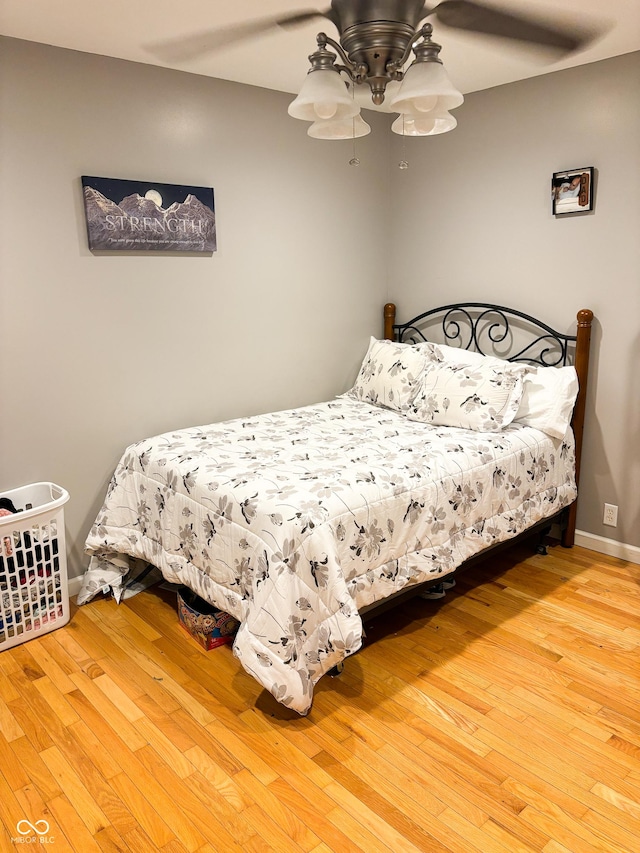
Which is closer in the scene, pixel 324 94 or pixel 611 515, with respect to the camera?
pixel 324 94

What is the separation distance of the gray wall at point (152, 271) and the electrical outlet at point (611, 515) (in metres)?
1.72

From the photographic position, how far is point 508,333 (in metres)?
3.62

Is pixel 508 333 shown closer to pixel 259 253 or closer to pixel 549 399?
pixel 549 399

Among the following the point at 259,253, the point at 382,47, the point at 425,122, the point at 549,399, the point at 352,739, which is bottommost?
the point at 352,739

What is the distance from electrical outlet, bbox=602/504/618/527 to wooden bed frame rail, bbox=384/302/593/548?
16 cm

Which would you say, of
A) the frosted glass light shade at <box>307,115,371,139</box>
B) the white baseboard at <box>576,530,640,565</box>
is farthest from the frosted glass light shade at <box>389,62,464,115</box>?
the white baseboard at <box>576,530,640,565</box>

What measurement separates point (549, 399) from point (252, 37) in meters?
2.11

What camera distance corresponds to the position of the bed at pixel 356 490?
211 centimetres

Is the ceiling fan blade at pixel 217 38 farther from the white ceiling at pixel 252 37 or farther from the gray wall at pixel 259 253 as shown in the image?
the gray wall at pixel 259 253

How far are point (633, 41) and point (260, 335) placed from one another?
7.26 ft

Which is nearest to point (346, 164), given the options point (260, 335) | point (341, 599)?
point (260, 335)

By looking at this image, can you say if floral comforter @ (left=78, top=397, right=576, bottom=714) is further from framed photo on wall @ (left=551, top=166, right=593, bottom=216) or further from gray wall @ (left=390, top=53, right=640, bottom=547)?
framed photo on wall @ (left=551, top=166, right=593, bottom=216)

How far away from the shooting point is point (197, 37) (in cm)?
255

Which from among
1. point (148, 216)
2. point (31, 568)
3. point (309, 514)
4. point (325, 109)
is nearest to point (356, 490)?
point (309, 514)
